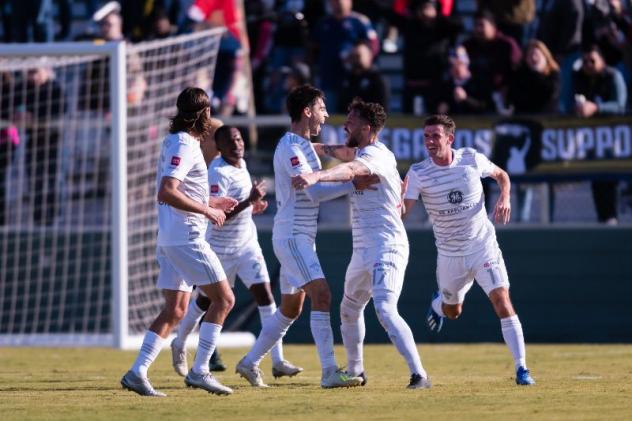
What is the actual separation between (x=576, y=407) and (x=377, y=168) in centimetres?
240

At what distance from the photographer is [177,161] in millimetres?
10039

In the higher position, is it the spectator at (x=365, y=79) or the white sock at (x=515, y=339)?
the spectator at (x=365, y=79)

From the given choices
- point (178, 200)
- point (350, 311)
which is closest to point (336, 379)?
point (350, 311)

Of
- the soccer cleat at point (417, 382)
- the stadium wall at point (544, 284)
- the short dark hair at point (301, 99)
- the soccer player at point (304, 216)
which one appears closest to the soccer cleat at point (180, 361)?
the soccer player at point (304, 216)

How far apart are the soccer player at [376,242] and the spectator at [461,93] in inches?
283

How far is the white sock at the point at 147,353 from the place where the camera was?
10430 mm

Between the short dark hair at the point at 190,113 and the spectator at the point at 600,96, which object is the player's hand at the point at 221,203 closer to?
the short dark hair at the point at 190,113

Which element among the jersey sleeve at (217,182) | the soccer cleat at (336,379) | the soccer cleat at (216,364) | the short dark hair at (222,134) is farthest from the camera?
the soccer cleat at (216,364)

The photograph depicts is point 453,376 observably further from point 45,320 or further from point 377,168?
point 45,320

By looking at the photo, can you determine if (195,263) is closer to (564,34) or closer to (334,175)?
(334,175)

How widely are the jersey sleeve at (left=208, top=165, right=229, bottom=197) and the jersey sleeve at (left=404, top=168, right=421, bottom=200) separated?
1.87 meters

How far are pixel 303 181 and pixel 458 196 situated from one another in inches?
74.6

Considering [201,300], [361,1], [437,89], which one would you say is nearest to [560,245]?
[437,89]

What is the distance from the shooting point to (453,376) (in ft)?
41.3
